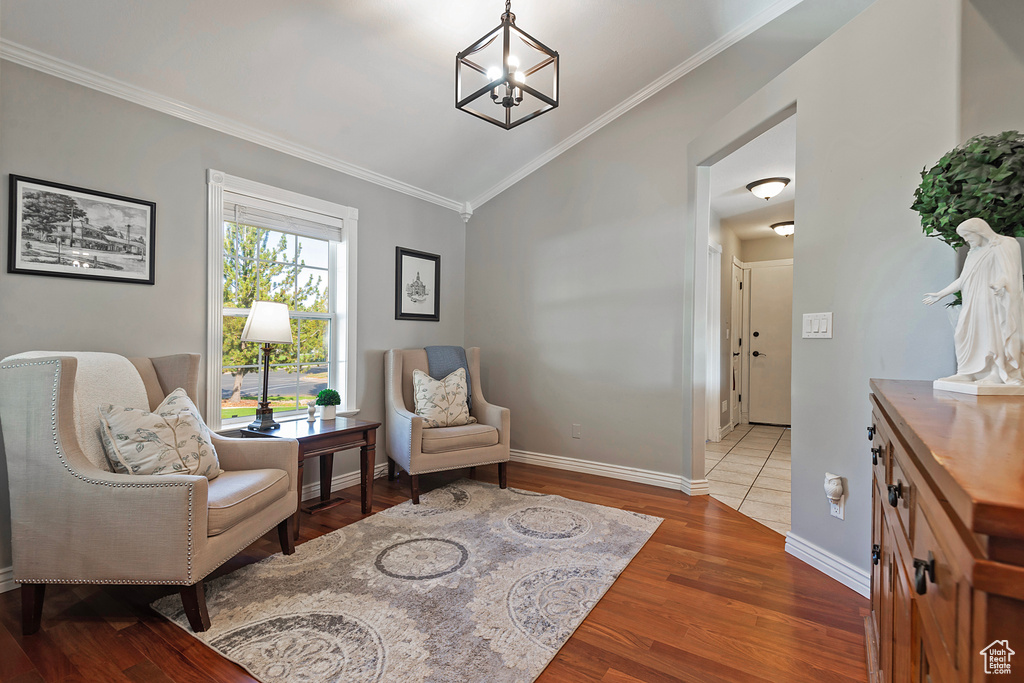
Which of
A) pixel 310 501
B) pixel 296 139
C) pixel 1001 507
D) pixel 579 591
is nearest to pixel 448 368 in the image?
pixel 310 501

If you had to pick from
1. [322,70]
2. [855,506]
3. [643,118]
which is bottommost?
[855,506]

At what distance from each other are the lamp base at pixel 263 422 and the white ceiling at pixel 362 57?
1.64 meters

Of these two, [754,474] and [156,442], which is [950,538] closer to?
[156,442]

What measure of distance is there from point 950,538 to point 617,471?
10.8ft

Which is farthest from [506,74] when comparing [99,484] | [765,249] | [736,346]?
[765,249]

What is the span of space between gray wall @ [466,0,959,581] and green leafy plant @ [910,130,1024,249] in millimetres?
361

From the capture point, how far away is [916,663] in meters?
0.83

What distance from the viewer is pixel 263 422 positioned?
8.76 ft

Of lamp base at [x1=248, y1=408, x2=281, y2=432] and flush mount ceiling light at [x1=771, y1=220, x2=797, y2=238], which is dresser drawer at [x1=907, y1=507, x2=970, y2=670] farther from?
flush mount ceiling light at [x1=771, y1=220, x2=797, y2=238]

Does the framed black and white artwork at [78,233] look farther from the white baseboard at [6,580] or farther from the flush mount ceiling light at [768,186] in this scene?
the flush mount ceiling light at [768,186]

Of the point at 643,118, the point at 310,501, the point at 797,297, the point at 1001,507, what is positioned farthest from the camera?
the point at 643,118

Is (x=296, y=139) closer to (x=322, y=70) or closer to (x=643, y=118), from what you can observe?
(x=322, y=70)

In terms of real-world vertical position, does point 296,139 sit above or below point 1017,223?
above

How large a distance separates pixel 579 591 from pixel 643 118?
328 centimetres
